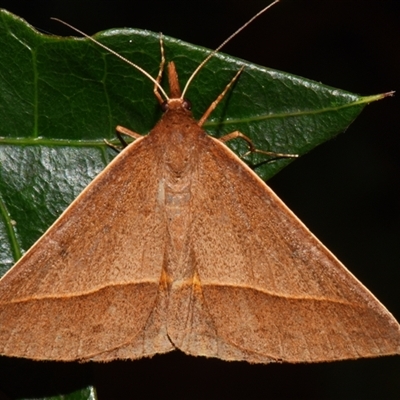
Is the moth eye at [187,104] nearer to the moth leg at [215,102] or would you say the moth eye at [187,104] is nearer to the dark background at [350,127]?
the moth leg at [215,102]

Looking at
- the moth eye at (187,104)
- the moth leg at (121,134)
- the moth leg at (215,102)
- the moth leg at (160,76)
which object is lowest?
the moth leg at (121,134)

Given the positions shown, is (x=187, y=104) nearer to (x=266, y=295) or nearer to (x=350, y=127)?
(x=266, y=295)

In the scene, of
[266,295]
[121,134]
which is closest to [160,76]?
[121,134]

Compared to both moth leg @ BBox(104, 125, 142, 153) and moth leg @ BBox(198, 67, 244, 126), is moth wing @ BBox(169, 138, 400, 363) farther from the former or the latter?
moth leg @ BBox(104, 125, 142, 153)

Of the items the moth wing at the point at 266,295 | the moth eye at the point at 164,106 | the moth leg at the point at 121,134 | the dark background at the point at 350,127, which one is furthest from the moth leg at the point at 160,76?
the dark background at the point at 350,127

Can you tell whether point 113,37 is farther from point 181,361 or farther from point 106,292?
point 181,361

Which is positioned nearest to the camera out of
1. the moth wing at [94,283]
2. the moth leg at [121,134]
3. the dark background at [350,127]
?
the moth wing at [94,283]

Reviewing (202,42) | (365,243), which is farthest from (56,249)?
(365,243)
